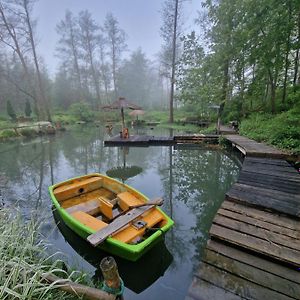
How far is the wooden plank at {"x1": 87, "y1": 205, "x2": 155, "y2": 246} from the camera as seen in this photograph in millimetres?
2202

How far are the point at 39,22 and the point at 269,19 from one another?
18347 mm

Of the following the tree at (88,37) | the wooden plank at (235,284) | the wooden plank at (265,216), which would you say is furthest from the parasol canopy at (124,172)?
the tree at (88,37)

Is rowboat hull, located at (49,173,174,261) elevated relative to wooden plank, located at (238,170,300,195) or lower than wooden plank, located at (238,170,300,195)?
lower

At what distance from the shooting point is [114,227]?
Result: 2430 mm

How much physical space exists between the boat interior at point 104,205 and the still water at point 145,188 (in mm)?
379

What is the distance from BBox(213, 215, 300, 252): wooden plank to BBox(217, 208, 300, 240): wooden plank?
0.06 metres

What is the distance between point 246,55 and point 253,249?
10712 millimetres

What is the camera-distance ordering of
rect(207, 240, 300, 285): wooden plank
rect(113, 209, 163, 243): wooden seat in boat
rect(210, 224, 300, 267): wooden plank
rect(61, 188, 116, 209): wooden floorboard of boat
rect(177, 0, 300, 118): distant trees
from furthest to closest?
rect(177, 0, 300, 118): distant trees → rect(61, 188, 116, 209): wooden floorboard of boat → rect(113, 209, 163, 243): wooden seat in boat → rect(210, 224, 300, 267): wooden plank → rect(207, 240, 300, 285): wooden plank

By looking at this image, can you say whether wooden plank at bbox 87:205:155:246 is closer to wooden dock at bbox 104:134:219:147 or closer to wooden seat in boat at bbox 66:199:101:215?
wooden seat in boat at bbox 66:199:101:215

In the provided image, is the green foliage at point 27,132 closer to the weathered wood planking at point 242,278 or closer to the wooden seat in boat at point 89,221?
the wooden seat in boat at point 89,221

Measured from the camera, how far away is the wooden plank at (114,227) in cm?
220

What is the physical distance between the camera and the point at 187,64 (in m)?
17.0

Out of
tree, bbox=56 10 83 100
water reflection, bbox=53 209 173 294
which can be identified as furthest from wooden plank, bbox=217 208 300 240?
tree, bbox=56 10 83 100

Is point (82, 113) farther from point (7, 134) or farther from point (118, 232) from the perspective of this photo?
point (118, 232)
